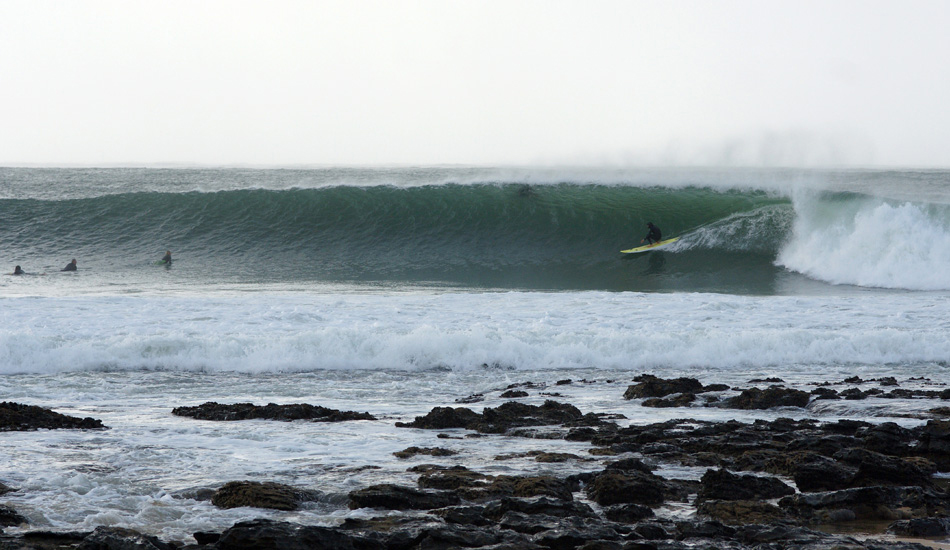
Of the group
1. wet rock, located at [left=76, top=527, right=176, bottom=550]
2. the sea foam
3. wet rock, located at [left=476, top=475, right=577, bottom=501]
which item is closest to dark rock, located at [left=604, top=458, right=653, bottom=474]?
wet rock, located at [left=476, top=475, right=577, bottom=501]

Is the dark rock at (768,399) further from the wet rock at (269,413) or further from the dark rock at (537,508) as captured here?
the dark rock at (537,508)

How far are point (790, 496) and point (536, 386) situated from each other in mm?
4696

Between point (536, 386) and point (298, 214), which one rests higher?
point (298, 214)

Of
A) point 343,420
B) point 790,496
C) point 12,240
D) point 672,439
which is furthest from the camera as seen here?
point 12,240

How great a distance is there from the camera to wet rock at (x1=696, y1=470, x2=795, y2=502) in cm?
467

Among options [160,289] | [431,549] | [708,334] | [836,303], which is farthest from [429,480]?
[160,289]

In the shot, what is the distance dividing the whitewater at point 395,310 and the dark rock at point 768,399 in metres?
0.32

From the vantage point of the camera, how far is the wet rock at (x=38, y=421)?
21.4 ft

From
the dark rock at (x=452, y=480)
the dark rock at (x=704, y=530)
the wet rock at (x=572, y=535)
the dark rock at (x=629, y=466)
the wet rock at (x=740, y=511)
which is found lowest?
the dark rock at (x=452, y=480)

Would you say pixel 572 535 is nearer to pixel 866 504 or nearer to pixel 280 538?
pixel 280 538

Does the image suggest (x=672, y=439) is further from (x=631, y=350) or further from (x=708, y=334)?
(x=708, y=334)

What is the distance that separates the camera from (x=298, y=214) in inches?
1024

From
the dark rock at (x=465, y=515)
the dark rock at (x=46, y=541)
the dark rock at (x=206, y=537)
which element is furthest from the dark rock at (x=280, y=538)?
the dark rock at (x=46, y=541)

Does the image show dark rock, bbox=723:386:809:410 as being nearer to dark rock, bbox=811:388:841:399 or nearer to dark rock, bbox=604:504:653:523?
dark rock, bbox=811:388:841:399
